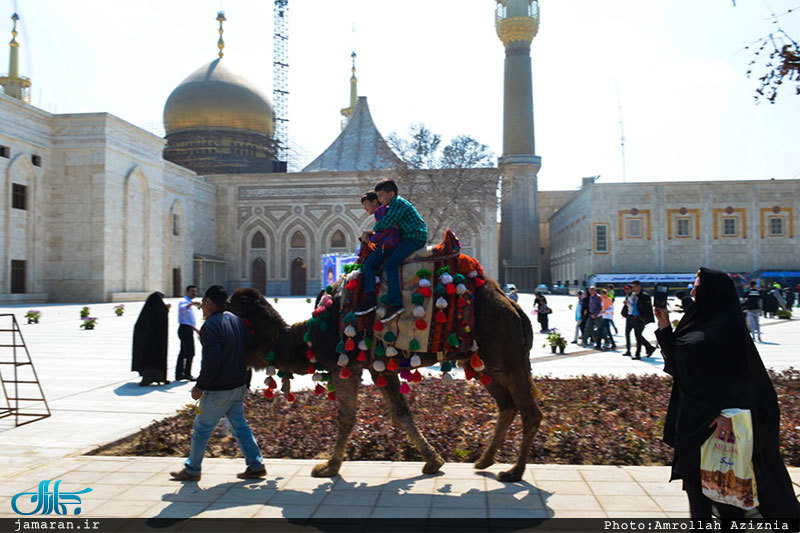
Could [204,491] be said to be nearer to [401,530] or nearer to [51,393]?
[401,530]

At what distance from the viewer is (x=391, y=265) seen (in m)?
5.21

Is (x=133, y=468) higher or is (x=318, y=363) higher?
(x=318, y=363)

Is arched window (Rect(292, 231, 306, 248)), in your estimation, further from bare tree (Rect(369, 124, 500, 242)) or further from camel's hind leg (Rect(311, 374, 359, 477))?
camel's hind leg (Rect(311, 374, 359, 477))

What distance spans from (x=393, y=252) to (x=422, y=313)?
59 cm

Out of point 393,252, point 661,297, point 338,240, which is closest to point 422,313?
point 393,252

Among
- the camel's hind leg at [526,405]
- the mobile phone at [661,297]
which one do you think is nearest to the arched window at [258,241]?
the camel's hind leg at [526,405]

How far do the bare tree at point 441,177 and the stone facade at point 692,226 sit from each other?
60.9ft

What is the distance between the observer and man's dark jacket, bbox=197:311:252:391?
4953 millimetres

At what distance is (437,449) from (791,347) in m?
13.4

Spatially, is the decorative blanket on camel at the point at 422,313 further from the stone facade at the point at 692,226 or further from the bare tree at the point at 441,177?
the stone facade at the point at 692,226

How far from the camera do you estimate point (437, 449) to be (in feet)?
20.1

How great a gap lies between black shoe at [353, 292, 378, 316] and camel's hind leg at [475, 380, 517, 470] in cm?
134

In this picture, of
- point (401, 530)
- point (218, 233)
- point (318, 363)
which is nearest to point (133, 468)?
point (318, 363)

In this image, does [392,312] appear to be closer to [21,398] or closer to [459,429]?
[459,429]
